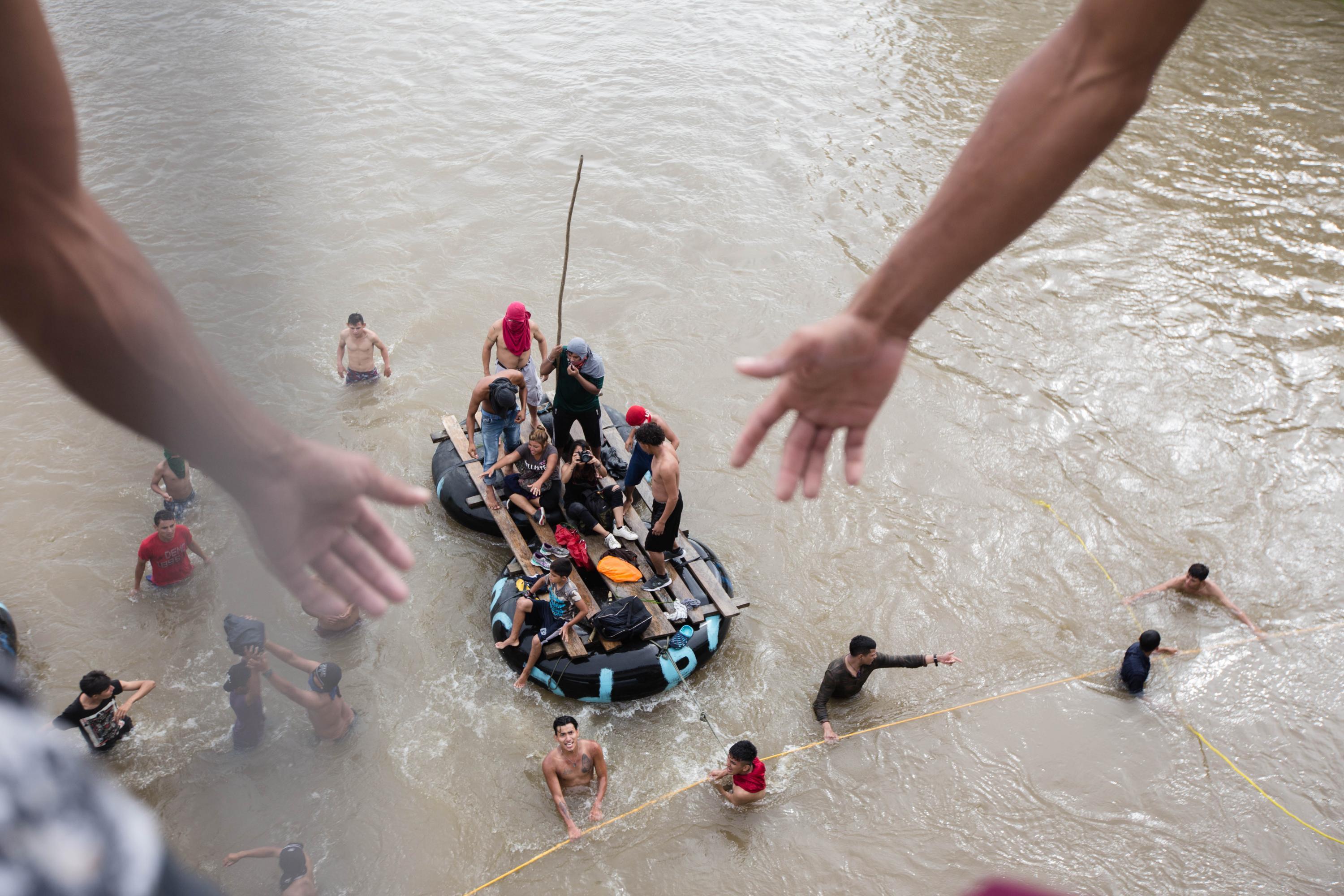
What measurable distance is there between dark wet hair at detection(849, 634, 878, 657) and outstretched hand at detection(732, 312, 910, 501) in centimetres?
499

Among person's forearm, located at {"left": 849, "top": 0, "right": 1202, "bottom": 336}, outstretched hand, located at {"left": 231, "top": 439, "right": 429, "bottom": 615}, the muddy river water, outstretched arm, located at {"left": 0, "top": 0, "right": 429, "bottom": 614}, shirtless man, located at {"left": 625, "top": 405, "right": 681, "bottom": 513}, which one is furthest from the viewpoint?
shirtless man, located at {"left": 625, "top": 405, "right": 681, "bottom": 513}

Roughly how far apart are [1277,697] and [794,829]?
480 centimetres

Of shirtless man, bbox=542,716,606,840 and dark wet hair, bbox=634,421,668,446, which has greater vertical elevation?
dark wet hair, bbox=634,421,668,446

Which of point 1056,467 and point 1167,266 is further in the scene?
point 1167,266

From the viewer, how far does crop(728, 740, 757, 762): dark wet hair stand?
257 inches

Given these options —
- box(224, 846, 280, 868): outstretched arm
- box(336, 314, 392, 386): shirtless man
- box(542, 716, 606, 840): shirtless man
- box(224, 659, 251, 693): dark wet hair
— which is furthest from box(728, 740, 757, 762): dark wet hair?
box(336, 314, 392, 386): shirtless man

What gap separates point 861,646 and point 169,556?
6.15m

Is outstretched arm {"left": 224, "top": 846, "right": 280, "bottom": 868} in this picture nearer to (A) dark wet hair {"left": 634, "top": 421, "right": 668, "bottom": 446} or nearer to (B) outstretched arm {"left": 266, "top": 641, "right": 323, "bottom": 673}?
(B) outstretched arm {"left": 266, "top": 641, "right": 323, "bottom": 673}

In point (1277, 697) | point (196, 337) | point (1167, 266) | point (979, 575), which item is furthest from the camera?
point (1167, 266)

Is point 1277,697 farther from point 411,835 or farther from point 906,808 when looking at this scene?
point 411,835

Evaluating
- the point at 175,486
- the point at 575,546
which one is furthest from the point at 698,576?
the point at 175,486

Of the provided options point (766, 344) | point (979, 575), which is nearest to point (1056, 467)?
point (979, 575)

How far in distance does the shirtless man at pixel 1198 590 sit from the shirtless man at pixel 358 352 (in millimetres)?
8570

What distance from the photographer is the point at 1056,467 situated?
1004cm
